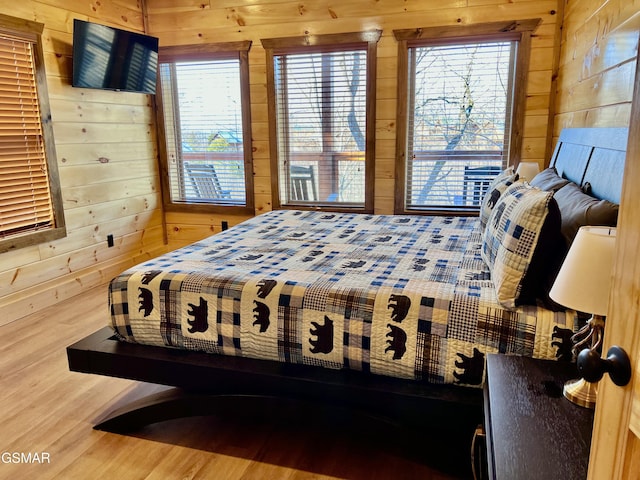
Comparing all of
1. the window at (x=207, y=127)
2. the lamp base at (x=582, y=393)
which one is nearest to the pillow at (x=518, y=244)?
the lamp base at (x=582, y=393)

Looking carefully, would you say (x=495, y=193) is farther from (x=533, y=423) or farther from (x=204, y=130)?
(x=204, y=130)

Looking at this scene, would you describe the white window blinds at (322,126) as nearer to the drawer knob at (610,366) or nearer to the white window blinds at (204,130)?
the white window blinds at (204,130)

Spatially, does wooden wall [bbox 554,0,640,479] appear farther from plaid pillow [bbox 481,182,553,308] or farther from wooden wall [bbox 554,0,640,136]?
plaid pillow [bbox 481,182,553,308]

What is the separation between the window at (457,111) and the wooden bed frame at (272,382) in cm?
162

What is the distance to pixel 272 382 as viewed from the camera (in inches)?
71.2

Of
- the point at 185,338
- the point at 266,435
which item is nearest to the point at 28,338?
the point at 185,338

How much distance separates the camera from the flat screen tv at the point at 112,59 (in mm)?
3520

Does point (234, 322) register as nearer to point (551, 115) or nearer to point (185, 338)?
point (185, 338)

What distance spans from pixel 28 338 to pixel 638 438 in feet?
11.2

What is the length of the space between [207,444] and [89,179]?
278 cm

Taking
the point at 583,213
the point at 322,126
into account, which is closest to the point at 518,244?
the point at 583,213

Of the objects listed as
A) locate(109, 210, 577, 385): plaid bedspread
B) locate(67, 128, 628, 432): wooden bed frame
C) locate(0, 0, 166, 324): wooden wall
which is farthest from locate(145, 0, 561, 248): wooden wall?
locate(109, 210, 577, 385): plaid bedspread

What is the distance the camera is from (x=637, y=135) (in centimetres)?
54

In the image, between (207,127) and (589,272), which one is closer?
(589,272)
